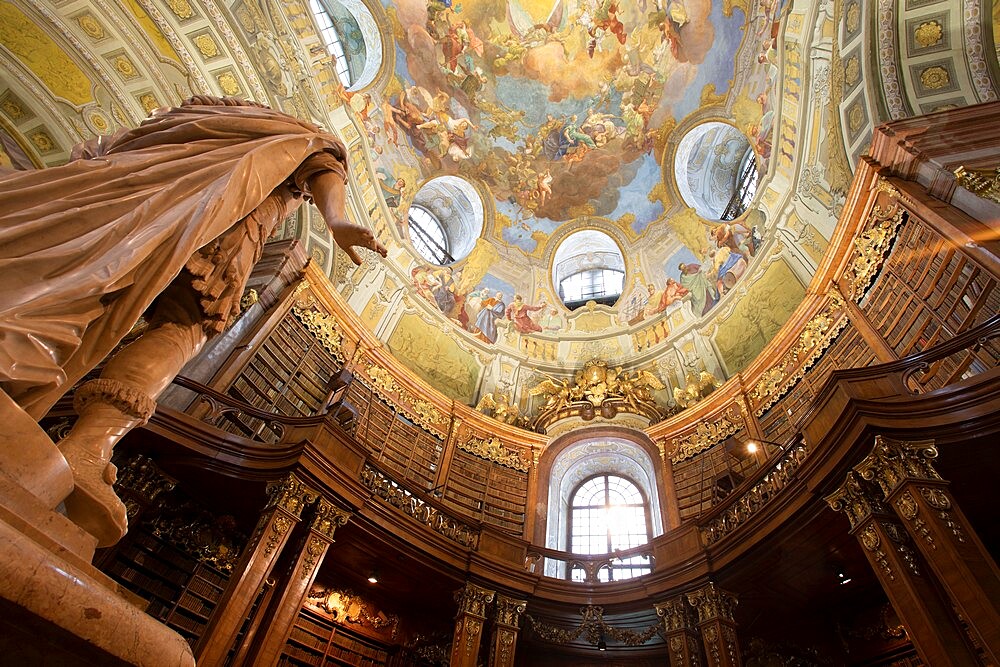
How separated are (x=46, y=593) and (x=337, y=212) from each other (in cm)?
242

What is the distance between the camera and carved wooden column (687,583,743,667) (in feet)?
24.5

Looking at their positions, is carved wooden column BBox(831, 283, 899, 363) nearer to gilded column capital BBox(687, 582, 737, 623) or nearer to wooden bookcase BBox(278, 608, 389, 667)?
gilded column capital BBox(687, 582, 737, 623)

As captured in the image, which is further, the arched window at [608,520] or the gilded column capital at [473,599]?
the arched window at [608,520]

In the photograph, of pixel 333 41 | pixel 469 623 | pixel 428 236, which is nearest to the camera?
pixel 469 623

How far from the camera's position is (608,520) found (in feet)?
41.0

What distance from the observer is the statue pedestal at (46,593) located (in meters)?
1.11

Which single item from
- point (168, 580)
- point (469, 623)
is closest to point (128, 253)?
point (168, 580)

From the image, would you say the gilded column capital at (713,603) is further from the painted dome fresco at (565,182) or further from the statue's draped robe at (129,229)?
the statue's draped robe at (129,229)

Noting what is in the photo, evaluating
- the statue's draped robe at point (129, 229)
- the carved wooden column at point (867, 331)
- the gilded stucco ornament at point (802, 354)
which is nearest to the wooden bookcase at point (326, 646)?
the statue's draped robe at point (129, 229)

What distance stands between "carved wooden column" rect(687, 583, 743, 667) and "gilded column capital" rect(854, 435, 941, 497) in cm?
339

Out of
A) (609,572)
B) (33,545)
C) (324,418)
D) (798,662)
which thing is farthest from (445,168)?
(33,545)

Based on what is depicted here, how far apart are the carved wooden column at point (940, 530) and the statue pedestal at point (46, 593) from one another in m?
5.52

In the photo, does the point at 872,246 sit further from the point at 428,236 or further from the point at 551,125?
the point at 428,236

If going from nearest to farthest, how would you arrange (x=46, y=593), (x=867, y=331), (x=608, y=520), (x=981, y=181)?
(x=46, y=593), (x=981, y=181), (x=867, y=331), (x=608, y=520)
